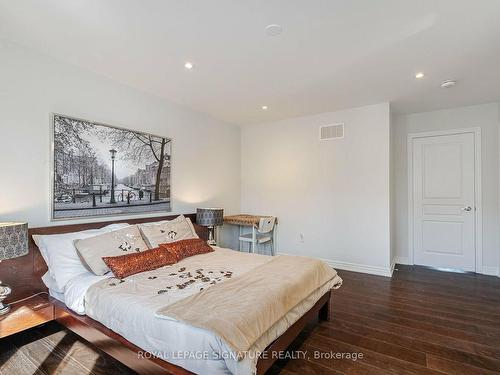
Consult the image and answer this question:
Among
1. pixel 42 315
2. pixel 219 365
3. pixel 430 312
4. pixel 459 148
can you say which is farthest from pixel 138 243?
pixel 459 148

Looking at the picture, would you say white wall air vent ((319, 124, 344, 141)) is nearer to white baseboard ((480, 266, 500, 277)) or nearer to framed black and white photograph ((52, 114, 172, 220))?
framed black and white photograph ((52, 114, 172, 220))

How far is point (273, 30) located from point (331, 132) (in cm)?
252

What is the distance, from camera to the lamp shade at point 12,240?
1873 millimetres

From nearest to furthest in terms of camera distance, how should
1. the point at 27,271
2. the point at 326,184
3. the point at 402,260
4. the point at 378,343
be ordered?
the point at 378,343
the point at 27,271
the point at 326,184
the point at 402,260

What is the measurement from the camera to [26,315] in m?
2.04

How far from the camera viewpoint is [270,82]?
3.14 metres

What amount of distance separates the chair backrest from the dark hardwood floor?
4.94ft

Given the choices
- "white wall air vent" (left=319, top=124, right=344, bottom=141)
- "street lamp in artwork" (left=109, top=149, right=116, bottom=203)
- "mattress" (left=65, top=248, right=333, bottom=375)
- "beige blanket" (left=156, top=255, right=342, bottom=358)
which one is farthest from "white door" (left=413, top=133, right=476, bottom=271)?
"street lamp in artwork" (left=109, top=149, right=116, bottom=203)

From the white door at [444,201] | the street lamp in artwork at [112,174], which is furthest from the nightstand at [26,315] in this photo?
the white door at [444,201]

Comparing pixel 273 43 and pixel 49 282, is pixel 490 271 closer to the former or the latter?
pixel 273 43

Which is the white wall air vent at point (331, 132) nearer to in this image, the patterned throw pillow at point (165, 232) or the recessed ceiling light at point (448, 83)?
the recessed ceiling light at point (448, 83)

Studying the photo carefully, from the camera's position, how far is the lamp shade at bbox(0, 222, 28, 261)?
187 centimetres

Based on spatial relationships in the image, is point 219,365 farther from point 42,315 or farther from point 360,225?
point 360,225

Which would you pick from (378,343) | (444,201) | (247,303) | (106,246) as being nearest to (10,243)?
(106,246)
